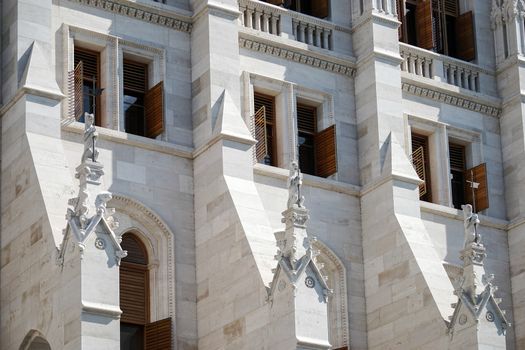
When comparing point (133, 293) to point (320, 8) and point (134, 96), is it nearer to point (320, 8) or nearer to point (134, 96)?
point (134, 96)

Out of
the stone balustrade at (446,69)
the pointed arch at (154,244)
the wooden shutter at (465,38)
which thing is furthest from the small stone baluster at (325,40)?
the pointed arch at (154,244)

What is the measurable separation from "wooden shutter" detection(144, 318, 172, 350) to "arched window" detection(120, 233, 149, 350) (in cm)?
27

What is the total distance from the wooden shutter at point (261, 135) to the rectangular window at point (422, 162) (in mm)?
4265

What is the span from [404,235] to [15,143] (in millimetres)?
8973

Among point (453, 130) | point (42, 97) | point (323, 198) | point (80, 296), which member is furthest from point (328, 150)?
point (80, 296)

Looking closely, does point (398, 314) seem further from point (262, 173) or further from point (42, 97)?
point (42, 97)

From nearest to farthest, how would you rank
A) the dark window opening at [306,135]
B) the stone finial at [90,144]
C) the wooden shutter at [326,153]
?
the stone finial at [90,144]
the wooden shutter at [326,153]
the dark window opening at [306,135]

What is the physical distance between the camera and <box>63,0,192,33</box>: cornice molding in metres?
40.6

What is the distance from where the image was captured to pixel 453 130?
4528cm

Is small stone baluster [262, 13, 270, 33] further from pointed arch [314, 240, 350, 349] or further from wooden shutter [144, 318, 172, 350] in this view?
wooden shutter [144, 318, 172, 350]

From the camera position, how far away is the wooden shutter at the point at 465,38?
46.8 metres

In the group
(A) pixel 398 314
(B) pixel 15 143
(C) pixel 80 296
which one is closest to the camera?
(C) pixel 80 296

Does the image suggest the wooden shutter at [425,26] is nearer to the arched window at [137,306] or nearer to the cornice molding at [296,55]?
the cornice molding at [296,55]

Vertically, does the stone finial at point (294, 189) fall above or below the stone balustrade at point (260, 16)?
below
